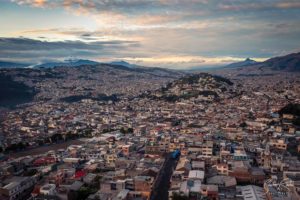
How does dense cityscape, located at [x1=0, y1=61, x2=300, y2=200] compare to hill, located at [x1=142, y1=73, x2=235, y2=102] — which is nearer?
dense cityscape, located at [x1=0, y1=61, x2=300, y2=200]

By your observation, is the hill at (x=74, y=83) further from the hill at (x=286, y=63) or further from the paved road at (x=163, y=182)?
the hill at (x=286, y=63)

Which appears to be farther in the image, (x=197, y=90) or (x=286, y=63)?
(x=286, y=63)

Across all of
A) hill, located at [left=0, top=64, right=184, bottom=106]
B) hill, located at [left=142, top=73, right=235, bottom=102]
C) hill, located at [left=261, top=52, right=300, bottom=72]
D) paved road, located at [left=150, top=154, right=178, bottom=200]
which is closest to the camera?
paved road, located at [left=150, top=154, right=178, bottom=200]

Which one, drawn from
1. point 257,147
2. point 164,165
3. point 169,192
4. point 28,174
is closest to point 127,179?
point 169,192

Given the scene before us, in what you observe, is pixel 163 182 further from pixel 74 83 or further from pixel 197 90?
pixel 74 83

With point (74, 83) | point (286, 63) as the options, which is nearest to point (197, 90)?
point (74, 83)

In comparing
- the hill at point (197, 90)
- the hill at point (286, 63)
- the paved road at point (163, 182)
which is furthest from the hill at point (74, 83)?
the hill at point (286, 63)

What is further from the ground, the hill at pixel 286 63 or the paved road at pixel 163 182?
the hill at pixel 286 63

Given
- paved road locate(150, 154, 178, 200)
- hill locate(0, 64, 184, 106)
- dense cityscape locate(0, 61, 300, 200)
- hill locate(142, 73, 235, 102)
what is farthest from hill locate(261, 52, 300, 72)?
paved road locate(150, 154, 178, 200)

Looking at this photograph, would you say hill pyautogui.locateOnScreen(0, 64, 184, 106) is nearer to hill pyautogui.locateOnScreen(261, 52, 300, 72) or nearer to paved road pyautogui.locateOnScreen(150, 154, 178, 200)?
paved road pyautogui.locateOnScreen(150, 154, 178, 200)
